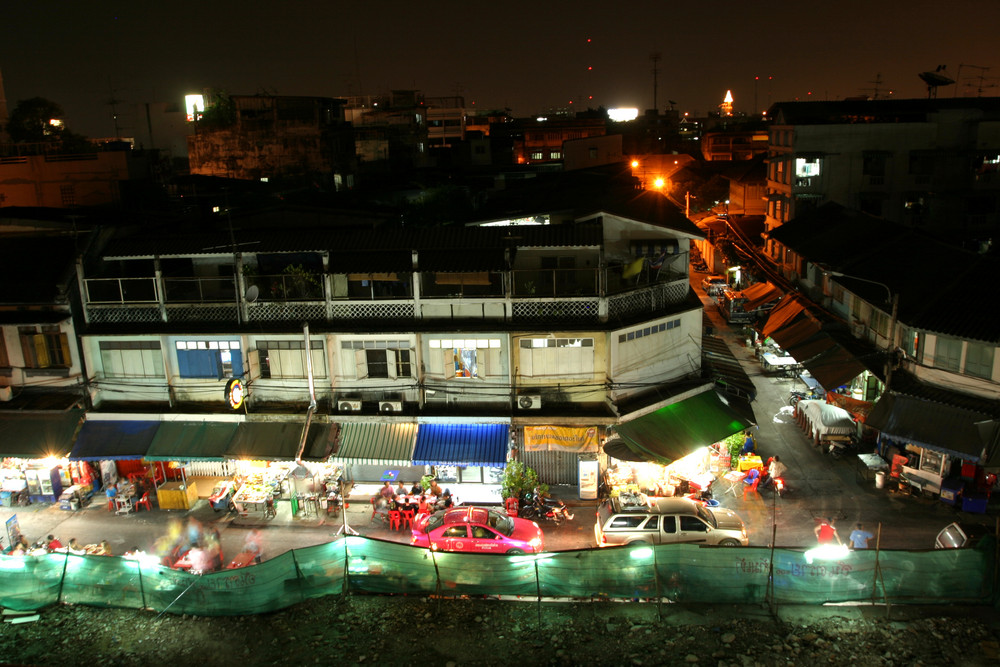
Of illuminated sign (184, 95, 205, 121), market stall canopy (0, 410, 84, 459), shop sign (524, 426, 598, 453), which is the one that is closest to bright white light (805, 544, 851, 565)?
shop sign (524, 426, 598, 453)

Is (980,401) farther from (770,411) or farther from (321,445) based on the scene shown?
(321,445)

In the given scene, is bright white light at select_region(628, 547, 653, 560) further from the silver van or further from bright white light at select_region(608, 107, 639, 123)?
bright white light at select_region(608, 107, 639, 123)

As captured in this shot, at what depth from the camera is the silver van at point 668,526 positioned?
60.8ft

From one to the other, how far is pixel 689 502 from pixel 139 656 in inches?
565

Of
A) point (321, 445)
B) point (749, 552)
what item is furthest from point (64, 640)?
point (749, 552)

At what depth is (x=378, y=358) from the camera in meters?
21.9

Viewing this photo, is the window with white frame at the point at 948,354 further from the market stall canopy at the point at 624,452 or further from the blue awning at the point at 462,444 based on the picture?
the blue awning at the point at 462,444

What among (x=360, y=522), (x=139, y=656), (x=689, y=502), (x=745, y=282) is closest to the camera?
(x=139, y=656)

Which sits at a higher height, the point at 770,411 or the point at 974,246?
the point at 974,246

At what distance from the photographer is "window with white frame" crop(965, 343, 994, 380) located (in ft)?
64.3

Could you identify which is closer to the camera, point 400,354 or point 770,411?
point 400,354

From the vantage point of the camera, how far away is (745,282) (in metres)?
45.6

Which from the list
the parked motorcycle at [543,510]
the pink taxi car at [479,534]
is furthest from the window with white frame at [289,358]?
the parked motorcycle at [543,510]

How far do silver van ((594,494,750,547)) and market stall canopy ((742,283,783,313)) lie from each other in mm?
19420
